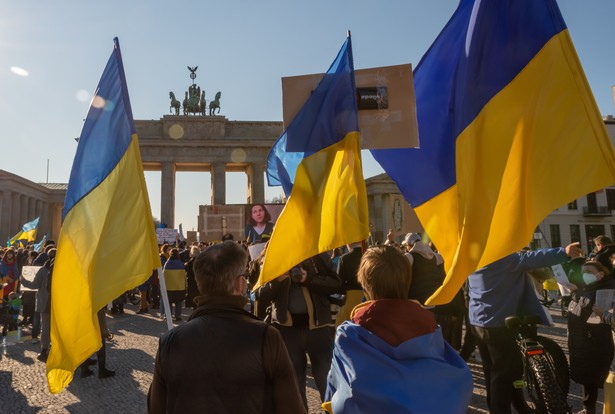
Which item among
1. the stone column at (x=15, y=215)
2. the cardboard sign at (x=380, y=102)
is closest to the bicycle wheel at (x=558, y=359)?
the cardboard sign at (x=380, y=102)

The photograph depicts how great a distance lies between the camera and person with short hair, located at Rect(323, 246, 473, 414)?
6.37 ft

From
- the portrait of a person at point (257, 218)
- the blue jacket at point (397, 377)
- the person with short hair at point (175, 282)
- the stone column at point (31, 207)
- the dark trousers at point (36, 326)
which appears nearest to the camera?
the blue jacket at point (397, 377)

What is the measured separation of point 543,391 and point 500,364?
1.81 feet

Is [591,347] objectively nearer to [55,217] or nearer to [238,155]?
[238,155]

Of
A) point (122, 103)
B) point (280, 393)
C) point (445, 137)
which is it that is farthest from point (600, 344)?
point (122, 103)

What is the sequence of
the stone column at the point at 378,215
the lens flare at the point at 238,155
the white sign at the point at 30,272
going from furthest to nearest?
the stone column at the point at 378,215, the lens flare at the point at 238,155, the white sign at the point at 30,272

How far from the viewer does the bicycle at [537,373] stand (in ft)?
13.0

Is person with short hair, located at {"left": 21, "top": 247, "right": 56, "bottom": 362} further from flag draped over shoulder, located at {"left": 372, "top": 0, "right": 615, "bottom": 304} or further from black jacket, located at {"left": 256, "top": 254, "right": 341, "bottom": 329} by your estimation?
flag draped over shoulder, located at {"left": 372, "top": 0, "right": 615, "bottom": 304}

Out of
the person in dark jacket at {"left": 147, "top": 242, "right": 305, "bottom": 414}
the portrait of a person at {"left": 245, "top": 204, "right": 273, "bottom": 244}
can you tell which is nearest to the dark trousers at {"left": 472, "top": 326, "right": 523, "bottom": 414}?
the person in dark jacket at {"left": 147, "top": 242, "right": 305, "bottom": 414}

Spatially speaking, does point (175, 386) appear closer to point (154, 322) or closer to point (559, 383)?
point (559, 383)

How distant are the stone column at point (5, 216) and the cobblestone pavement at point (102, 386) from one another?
47.6 metres

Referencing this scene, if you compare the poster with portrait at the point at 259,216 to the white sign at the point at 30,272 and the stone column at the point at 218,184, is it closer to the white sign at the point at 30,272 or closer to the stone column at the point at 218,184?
the stone column at the point at 218,184

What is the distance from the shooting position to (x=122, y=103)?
388 centimetres

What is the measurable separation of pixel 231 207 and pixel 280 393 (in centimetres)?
3086
